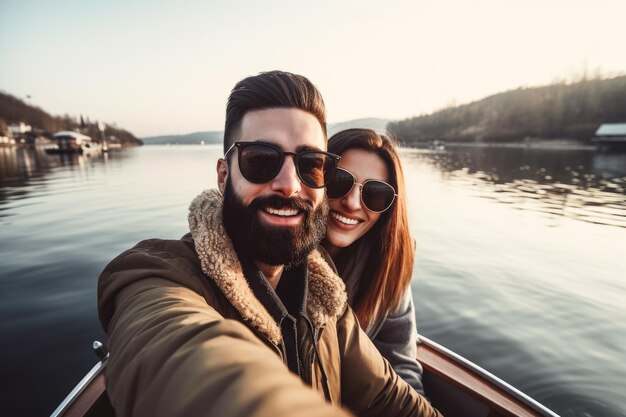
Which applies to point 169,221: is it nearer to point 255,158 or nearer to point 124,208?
point 124,208

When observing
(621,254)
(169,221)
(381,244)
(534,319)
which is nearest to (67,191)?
(169,221)

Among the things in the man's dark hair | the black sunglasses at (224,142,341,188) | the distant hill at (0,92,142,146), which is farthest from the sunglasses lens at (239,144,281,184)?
the distant hill at (0,92,142,146)

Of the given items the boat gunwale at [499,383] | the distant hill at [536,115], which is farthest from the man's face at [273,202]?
the distant hill at [536,115]

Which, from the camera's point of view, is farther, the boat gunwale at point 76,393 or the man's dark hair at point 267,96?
the boat gunwale at point 76,393

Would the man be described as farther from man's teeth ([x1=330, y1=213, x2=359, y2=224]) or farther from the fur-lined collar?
man's teeth ([x1=330, y1=213, x2=359, y2=224])

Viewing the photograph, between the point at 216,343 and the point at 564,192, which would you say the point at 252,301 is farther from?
the point at 564,192

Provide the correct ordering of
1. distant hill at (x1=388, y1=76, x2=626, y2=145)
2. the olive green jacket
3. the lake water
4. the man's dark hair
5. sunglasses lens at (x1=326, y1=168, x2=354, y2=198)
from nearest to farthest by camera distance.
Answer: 1. the olive green jacket
2. the man's dark hair
3. sunglasses lens at (x1=326, y1=168, x2=354, y2=198)
4. the lake water
5. distant hill at (x1=388, y1=76, x2=626, y2=145)

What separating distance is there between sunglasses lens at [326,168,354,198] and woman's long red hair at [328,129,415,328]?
0.29m

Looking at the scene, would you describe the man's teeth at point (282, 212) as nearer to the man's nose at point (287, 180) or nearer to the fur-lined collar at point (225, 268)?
the man's nose at point (287, 180)

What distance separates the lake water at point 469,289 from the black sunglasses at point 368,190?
13.6 feet

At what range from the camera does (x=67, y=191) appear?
1986cm

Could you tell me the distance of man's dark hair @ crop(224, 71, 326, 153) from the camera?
1.86 m

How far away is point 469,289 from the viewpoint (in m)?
7.66

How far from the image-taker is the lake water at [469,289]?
16.1 ft
